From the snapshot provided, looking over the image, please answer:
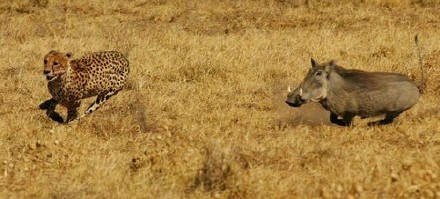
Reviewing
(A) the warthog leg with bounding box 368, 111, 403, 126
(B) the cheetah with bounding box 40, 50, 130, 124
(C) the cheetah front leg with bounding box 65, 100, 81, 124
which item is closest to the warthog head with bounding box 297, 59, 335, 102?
(A) the warthog leg with bounding box 368, 111, 403, 126

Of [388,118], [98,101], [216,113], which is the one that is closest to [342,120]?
[388,118]

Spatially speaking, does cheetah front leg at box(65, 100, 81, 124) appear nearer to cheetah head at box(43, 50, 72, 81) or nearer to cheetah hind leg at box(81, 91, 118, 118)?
cheetah hind leg at box(81, 91, 118, 118)

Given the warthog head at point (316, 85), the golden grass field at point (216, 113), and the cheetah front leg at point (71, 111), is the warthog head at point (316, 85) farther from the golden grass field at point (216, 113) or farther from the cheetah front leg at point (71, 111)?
the cheetah front leg at point (71, 111)

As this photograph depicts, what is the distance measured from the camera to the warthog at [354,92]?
8094 millimetres

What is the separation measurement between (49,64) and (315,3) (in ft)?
38.9

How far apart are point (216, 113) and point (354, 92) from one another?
181 centimetres

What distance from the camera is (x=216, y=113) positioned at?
9.01 metres

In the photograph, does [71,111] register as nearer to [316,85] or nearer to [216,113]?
[216,113]

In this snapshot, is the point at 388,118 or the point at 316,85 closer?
the point at 316,85

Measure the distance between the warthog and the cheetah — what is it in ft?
7.12

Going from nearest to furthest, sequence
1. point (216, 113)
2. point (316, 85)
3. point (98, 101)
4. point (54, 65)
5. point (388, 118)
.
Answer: point (54, 65)
point (316, 85)
point (388, 118)
point (98, 101)
point (216, 113)

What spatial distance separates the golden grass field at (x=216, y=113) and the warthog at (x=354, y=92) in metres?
0.26

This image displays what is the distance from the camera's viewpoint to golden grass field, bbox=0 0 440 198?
5953mm

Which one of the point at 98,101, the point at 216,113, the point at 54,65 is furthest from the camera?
the point at 216,113
